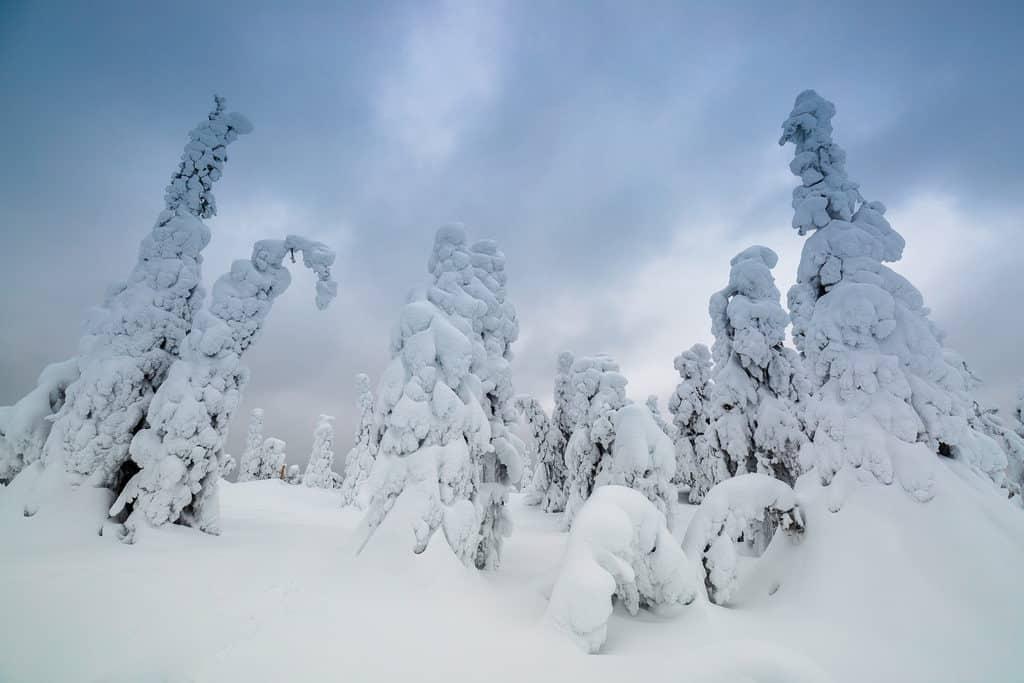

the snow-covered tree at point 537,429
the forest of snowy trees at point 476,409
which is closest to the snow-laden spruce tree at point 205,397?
the forest of snowy trees at point 476,409

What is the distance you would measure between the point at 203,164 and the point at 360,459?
87.8 feet

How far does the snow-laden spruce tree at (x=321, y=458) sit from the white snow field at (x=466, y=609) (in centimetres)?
3414

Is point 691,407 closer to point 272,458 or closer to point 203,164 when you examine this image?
point 203,164

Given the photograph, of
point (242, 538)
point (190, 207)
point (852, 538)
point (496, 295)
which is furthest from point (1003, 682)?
point (190, 207)

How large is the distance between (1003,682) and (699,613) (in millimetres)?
3553

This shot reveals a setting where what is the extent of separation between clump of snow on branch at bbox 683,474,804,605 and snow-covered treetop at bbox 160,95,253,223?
14750 millimetres

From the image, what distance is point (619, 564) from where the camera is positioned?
5594 millimetres

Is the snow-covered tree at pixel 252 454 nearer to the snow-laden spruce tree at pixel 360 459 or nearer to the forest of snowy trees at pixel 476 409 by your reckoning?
the snow-laden spruce tree at pixel 360 459

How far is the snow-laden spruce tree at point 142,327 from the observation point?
8.82 m

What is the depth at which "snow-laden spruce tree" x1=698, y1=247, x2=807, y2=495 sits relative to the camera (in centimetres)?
1437

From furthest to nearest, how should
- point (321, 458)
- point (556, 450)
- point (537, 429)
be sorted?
point (321, 458) < point (537, 429) < point (556, 450)

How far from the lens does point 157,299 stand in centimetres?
1003

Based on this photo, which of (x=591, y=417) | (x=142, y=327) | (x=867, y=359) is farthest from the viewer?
(x=591, y=417)

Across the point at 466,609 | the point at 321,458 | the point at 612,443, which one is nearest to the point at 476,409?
the point at 466,609
